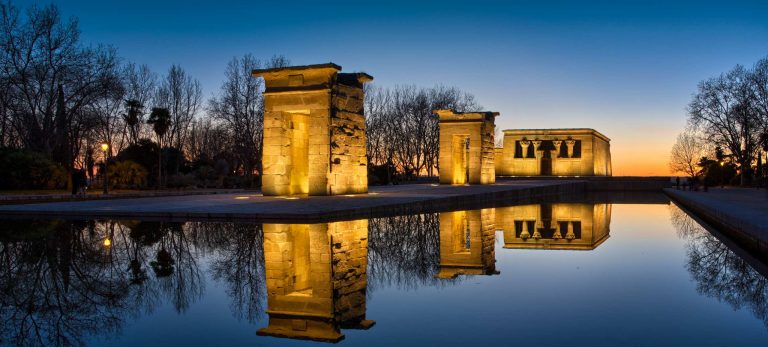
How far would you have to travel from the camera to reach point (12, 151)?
2539 cm

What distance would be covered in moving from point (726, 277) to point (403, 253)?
3.68 m

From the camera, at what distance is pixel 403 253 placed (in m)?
8.15

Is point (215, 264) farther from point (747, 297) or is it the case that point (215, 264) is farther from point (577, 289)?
point (747, 297)

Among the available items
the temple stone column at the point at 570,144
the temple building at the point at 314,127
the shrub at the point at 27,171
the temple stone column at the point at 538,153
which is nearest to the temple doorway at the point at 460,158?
the temple building at the point at 314,127

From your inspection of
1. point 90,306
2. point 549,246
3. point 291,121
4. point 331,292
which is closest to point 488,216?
point 549,246

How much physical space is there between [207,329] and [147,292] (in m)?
1.50

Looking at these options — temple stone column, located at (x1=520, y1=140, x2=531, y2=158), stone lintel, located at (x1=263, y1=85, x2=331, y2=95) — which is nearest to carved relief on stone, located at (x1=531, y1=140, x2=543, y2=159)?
temple stone column, located at (x1=520, y1=140, x2=531, y2=158)

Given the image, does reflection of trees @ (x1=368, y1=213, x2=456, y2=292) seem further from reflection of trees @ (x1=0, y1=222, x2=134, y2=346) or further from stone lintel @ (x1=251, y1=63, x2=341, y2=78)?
stone lintel @ (x1=251, y1=63, x2=341, y2=78)

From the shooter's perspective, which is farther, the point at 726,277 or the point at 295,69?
the point at 295,69

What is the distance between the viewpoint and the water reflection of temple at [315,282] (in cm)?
436

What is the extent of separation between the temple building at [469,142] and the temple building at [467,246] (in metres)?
18.6

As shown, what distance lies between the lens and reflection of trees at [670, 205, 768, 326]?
5.20 meters

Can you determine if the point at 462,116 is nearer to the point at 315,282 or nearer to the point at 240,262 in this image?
the point at 240,262

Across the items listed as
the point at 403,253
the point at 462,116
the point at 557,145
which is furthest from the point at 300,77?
the point at 557,145
